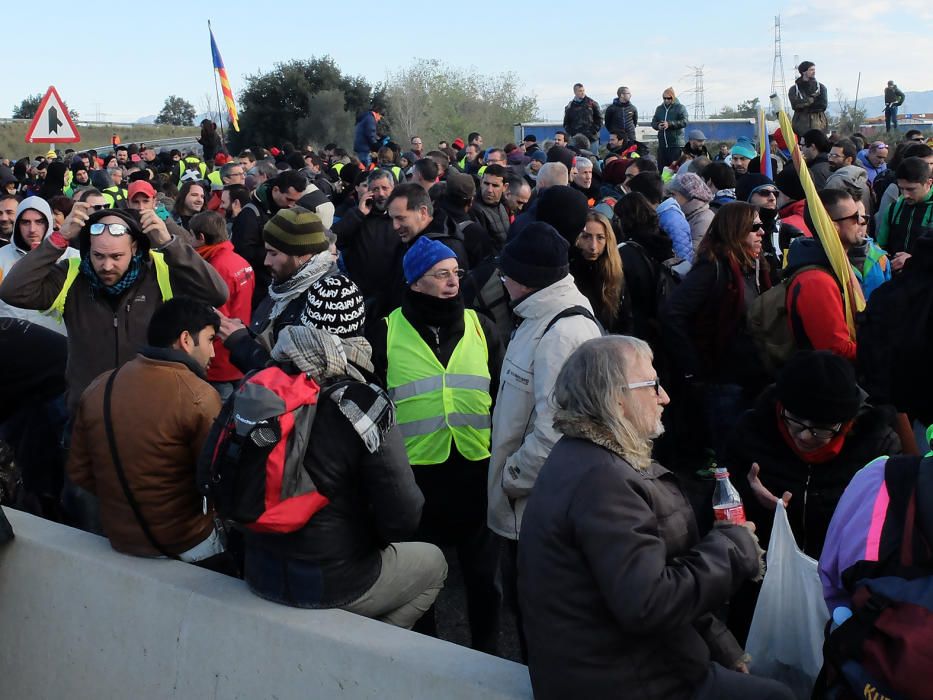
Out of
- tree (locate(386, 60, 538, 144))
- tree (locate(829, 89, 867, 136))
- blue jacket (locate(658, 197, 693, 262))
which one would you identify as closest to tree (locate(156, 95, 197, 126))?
tree (locate(386, 60, 538, 144))

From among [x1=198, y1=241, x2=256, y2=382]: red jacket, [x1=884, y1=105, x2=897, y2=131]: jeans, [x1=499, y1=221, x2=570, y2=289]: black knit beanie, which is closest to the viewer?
[x1=499, y1=221, x2=570, y2=289]: black knit beanie

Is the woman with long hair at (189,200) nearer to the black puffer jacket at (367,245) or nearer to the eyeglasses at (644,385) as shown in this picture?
the black puffer jacket at (367,245)

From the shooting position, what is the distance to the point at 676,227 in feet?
24.6

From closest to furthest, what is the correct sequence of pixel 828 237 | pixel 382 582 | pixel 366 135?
1. pixel 382 582
2. pixel 828 237
3. pixel 366 135

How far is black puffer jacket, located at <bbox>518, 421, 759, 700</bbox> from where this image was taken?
95.3 inches

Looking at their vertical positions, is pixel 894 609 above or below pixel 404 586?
above

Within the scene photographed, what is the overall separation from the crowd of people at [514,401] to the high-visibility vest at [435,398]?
11mm

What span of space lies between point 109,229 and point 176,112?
7970 centimetres

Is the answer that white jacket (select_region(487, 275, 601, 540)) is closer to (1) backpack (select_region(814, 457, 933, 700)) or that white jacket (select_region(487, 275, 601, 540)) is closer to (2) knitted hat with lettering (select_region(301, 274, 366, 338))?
(2) knitted hat with lettering (select_region(301, 274, 366, 338))

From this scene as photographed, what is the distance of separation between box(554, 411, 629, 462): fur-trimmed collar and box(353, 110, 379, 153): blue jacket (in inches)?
685

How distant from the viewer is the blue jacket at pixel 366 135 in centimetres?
1948

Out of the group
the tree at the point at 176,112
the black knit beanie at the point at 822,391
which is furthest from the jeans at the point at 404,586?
the tree at the point at 176,112

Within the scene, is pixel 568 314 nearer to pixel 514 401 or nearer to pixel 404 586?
pixel 514 401

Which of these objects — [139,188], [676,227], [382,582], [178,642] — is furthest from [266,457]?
[139,188]
